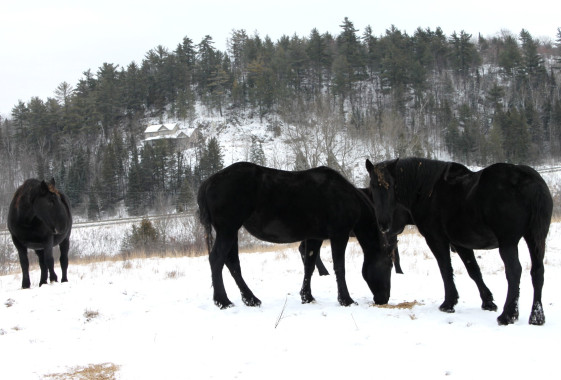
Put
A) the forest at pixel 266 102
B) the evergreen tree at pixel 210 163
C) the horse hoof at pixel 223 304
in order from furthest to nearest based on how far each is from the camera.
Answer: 1. the forest at pixel 266 102
2. the evergreen tree at pixel 210 163
3. the horse hoof at pixel 223 304

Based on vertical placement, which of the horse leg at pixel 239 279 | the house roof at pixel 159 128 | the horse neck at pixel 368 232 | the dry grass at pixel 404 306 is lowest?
the dry grass at pixel 404 306

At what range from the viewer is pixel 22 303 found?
6379 mm

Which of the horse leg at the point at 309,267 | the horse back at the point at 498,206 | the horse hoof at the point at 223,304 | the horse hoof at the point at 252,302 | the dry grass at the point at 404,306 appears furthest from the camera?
the horse leg at the point at 309,267

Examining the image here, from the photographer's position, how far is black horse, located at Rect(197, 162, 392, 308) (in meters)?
6.10

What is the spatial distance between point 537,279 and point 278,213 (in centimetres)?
304

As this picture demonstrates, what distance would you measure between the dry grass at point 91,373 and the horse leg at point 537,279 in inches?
156

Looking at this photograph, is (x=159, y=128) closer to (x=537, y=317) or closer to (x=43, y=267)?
(x=43, y=267)

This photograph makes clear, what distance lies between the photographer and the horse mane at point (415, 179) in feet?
17.7

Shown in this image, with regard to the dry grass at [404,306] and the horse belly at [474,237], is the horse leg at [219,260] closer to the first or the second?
the dry grass at [404,306]

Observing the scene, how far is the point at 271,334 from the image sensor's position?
4641mm

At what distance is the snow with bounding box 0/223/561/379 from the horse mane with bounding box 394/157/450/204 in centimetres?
136

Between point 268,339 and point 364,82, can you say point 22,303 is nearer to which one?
point 268,339

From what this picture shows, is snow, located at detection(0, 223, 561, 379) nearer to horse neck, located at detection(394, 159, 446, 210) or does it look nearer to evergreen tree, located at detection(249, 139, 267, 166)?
horse neck, located at detection(394, 159, 446, 210)

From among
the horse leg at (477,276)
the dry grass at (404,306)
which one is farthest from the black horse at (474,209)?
the dry grass at (404,306)
